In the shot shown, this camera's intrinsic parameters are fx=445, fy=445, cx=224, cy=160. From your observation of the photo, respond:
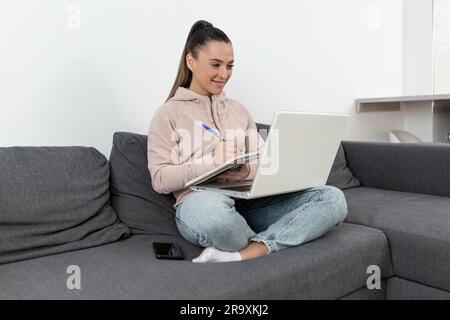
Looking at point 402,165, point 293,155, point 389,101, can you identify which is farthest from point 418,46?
point 293,155

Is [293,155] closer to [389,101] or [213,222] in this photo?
[213,222]

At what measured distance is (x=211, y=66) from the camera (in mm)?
1423

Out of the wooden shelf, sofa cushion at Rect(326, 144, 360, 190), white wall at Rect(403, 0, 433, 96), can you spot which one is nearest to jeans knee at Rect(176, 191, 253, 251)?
sofa cushion at Rect(326, 144, 360, 190)

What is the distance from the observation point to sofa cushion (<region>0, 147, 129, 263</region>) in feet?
3.69

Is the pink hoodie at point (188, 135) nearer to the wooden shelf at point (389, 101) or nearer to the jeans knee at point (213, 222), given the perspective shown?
the jeans knee at point (213, 222)

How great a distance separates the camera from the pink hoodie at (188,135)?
1.24 metres

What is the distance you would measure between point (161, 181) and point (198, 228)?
19 centimetres

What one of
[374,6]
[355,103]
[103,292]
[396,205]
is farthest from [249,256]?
[374,6]

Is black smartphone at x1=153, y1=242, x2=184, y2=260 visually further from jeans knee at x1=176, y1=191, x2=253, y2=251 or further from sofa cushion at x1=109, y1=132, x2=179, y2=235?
sofa cushion at x1=109, y1=132, x2=179, y2=235

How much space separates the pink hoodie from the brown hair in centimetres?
7

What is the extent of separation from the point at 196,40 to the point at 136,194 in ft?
1.74

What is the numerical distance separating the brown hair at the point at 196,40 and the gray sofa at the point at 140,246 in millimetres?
249

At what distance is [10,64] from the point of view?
133cm

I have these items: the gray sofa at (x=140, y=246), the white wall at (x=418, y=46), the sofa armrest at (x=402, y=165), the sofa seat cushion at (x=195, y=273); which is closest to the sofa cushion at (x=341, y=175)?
the sofa armrest at (x=402, y=165)
